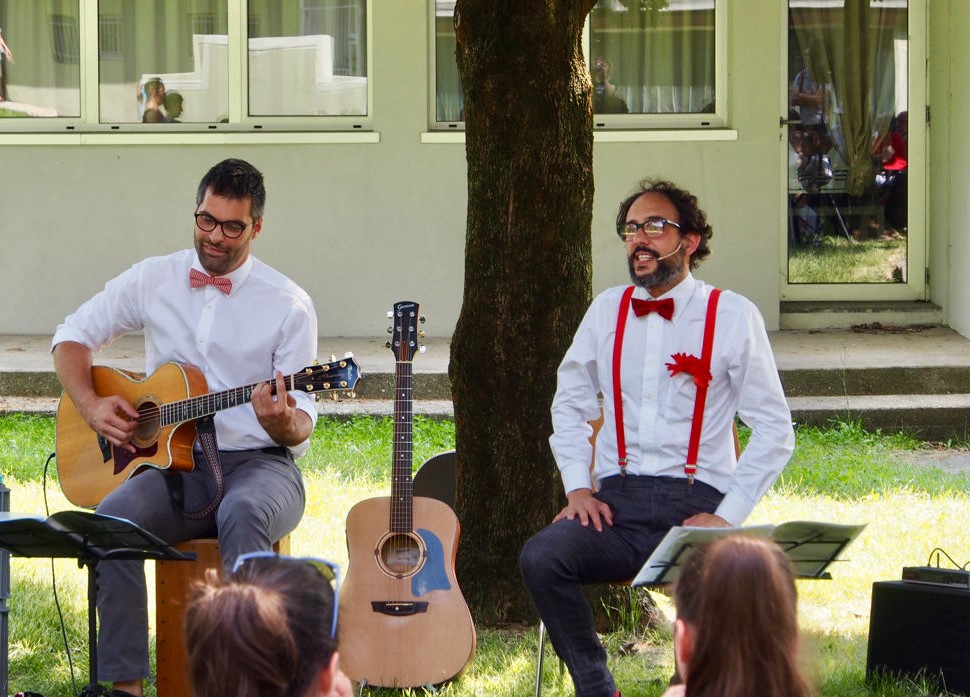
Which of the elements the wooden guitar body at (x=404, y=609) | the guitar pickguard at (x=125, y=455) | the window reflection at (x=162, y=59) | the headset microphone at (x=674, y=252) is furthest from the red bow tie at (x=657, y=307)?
the window reflection at (x=162, y=59)

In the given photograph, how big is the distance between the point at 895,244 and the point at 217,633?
31.3 ft

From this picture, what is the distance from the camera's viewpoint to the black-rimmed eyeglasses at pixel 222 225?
5.10 m

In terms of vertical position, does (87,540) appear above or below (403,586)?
above

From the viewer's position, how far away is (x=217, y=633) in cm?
234

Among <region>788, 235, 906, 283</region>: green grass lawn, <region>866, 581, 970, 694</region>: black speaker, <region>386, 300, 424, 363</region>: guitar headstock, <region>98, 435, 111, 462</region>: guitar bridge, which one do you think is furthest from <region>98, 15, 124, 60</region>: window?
<region>866, 581, 970, 694</region>: black speaker

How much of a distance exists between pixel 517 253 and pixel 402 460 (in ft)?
3.03

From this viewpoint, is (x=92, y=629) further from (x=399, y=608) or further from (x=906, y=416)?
(x=906, y=416)

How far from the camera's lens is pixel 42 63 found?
1095 cm

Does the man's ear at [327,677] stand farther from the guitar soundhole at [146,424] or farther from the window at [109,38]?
the window at [109,38]

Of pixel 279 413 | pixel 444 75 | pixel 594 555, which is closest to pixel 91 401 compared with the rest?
pixel 279 413

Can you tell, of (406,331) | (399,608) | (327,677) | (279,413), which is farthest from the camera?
(406,331)

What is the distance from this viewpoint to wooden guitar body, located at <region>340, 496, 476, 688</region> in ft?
15.7

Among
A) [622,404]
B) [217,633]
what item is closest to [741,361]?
[622,404]

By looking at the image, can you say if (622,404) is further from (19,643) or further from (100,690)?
(19,643)
